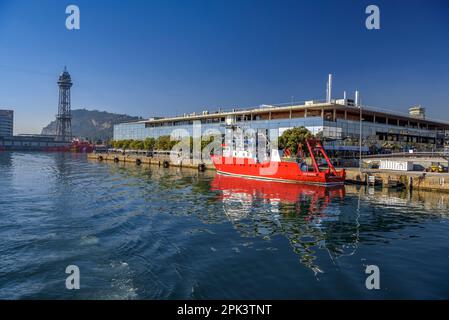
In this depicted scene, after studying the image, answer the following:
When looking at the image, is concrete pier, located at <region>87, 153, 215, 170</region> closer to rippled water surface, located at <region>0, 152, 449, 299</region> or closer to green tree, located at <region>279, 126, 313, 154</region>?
green tree, located at <region>279, 126, 313, 154</region>

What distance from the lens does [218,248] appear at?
17.5 m

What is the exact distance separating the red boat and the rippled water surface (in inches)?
607

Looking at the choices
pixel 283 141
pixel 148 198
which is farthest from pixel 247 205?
pixel 283 141

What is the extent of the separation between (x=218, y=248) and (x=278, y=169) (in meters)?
35.3

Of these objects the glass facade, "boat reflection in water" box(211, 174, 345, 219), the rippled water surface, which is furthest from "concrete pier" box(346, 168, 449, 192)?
the glass facade

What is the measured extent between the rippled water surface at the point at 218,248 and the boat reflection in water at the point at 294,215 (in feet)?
0.40

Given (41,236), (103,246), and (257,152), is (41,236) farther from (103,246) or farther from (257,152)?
(257,152)

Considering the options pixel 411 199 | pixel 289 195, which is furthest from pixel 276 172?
pixel 411 199

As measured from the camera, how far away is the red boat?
48.4 meters

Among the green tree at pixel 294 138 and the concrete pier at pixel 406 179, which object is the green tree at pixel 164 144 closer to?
the green tree at pixel 294 138

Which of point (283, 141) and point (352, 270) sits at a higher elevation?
point (283, 141)
